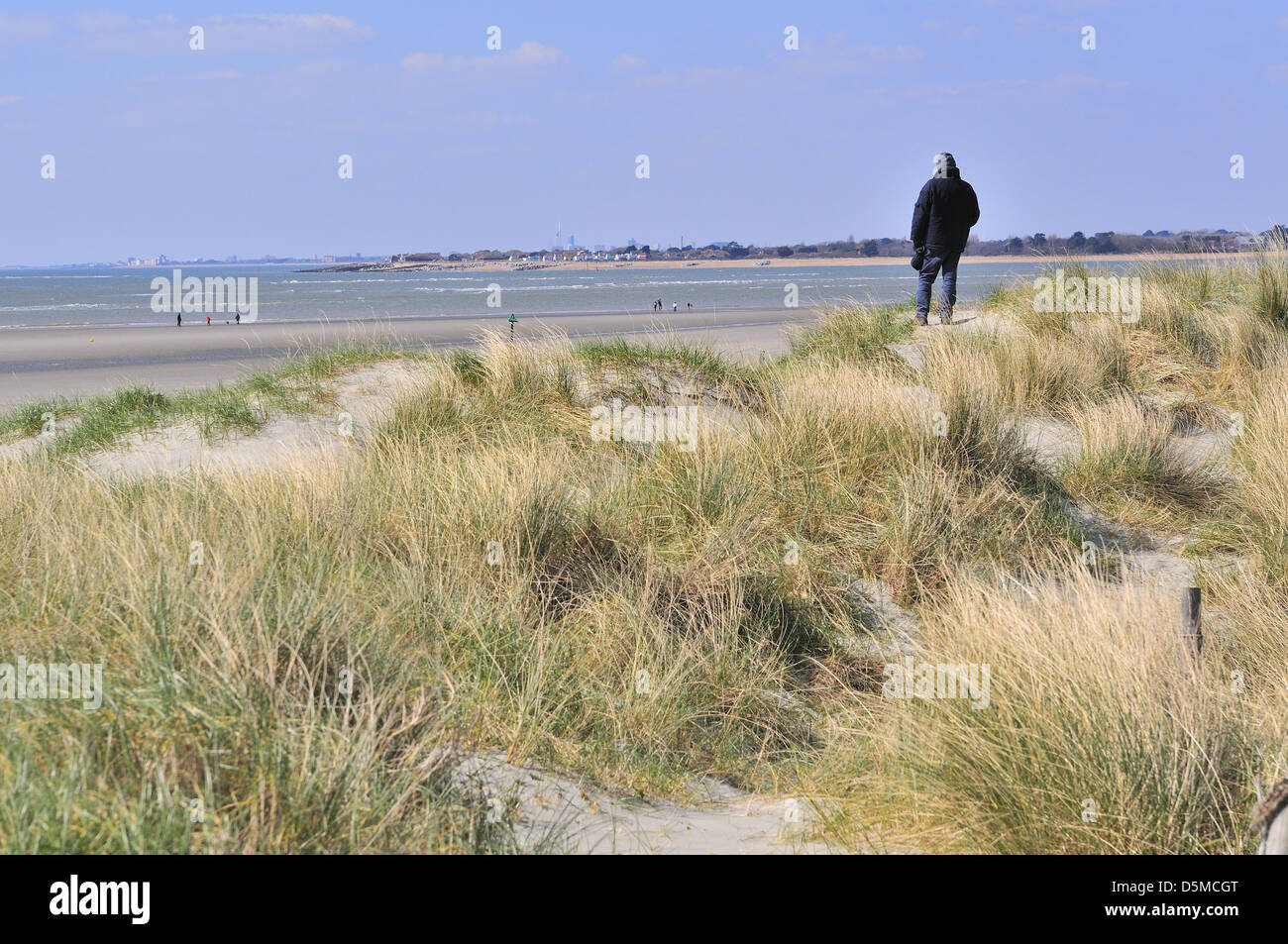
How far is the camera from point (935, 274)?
12.7 meters

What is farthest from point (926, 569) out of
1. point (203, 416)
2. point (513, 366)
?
point (203, 416)

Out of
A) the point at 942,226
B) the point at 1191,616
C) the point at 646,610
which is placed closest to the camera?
the point at 1191,616

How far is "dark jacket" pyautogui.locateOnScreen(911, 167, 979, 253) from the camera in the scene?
1255cm

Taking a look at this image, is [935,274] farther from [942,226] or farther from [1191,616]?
[1191,616]

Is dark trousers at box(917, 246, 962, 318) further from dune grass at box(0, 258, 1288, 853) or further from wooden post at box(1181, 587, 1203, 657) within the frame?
wooden post at box(1181, 587, 1203, 657)

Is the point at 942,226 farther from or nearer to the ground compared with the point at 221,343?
farther from the ground

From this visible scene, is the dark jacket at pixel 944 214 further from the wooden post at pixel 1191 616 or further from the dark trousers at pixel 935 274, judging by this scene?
the wooden post at pixel 1191 616

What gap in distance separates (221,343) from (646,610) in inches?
813

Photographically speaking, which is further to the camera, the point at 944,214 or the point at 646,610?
the point at 944,214

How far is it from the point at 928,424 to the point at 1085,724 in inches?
179

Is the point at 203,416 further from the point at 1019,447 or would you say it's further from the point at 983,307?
the point at 983,307

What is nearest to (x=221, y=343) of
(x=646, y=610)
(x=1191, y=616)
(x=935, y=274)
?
(x=935, y=274)

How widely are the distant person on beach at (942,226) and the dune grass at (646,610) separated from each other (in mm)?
2630
